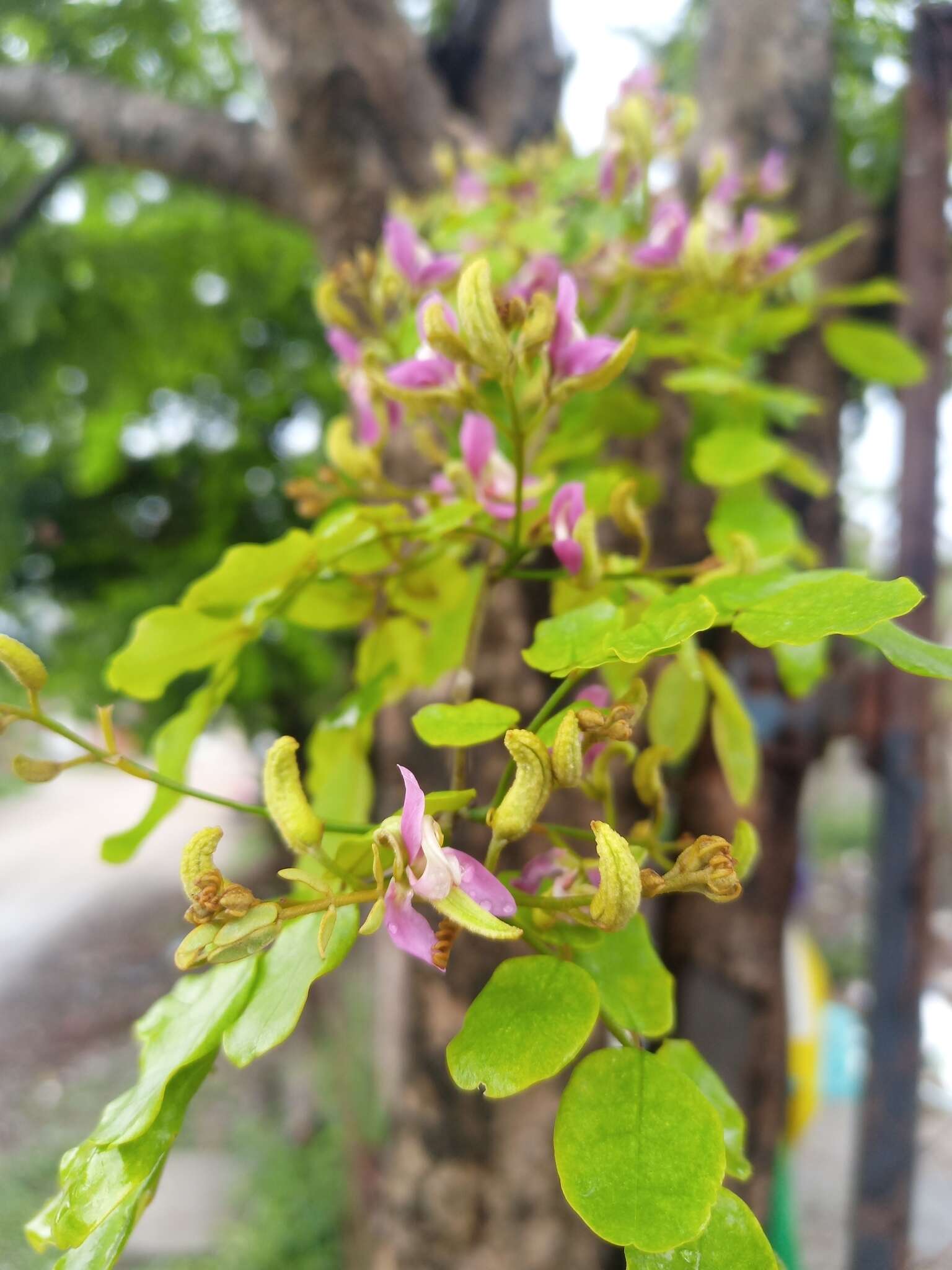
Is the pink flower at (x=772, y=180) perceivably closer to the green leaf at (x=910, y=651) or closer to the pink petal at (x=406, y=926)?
the green leaf at (x=910, y=651)

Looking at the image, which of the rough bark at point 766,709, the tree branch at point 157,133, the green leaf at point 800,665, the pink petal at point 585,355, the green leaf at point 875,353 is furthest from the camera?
the tree branch at point 157,133

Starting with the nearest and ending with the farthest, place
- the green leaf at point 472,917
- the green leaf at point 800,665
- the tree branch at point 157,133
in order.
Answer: the green leaf at point 472,917 < the green leaf at point 800,665 < the tree branch at point 157,133

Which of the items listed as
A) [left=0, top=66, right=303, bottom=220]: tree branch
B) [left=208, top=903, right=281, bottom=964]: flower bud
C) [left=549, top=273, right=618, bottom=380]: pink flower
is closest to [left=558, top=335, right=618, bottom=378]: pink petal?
[left=549, top=273, right=618, bottom=380]: pink flower

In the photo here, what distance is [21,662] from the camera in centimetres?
27

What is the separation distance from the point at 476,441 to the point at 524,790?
0.18 m

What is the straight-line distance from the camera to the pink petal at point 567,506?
32cm

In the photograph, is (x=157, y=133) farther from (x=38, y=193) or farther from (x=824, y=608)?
(x=824, y=608)

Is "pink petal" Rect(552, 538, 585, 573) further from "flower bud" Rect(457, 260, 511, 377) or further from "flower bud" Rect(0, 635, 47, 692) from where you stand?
"flower bud" Rect(0, 635, 47, 692)

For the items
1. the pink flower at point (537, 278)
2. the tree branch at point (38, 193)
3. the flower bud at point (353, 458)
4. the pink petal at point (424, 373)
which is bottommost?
the flower bud at point (353, 458)

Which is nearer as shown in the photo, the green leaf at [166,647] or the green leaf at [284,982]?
the green leaf at [284,982]

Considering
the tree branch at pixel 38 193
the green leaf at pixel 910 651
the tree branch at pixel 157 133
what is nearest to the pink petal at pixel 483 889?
the green leaf at pixel 910 651

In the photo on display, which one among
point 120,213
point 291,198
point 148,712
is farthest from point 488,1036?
point 120,213

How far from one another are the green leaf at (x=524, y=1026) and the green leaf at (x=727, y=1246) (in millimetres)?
52

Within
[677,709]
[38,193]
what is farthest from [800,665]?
[38,193]
